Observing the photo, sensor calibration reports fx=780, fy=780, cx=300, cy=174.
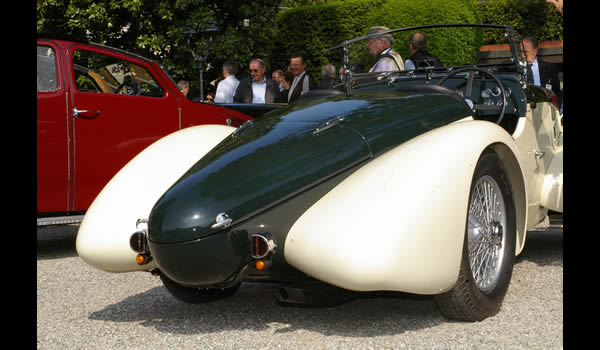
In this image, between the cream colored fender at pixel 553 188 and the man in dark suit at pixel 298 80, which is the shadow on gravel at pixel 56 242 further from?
the cream colored fender at pixel 553 188

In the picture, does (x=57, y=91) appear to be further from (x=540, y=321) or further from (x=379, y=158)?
(x=540, y=321)

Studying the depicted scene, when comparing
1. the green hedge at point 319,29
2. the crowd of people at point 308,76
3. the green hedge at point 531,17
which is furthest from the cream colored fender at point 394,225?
the green hedge at point 531,17

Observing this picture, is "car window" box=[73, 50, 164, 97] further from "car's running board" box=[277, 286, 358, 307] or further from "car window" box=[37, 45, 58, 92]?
"car's running board" box=[277, 286, 358, 307]

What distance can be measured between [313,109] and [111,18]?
480 inches

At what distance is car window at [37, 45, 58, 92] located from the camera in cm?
654

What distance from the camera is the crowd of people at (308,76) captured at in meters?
7.16

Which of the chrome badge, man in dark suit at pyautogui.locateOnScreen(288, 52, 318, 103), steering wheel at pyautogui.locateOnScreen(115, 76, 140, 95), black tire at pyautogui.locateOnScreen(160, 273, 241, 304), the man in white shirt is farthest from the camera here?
the man in white shirt

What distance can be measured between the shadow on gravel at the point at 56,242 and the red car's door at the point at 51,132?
47cm

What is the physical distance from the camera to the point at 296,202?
146 inches

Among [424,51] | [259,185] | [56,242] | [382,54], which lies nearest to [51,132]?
[56,242]

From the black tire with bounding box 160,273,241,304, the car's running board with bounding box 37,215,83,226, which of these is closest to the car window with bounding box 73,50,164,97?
the car's running board with bounding box 37,215,83,226

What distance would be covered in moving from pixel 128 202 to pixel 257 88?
21.2 ft

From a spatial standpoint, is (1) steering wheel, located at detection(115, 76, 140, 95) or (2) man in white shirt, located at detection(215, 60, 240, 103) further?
(2) man in white shirt, located at detection(215, 60, 240, 103)
